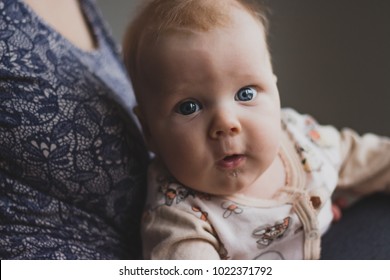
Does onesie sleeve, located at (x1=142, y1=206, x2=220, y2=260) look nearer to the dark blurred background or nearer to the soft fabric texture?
the soft fabric texture

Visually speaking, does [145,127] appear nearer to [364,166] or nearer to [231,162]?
[231,162]

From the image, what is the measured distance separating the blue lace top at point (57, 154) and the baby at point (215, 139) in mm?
54

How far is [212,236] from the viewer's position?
66 centimetres

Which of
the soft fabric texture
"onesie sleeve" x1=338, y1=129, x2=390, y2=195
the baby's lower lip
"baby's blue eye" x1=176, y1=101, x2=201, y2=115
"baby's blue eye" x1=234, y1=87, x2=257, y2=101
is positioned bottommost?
"onesie sleeve" x1=338, y1=129, x2=390, y2=195

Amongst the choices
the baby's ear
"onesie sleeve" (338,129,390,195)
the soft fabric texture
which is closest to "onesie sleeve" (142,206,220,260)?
the soft fabric texture

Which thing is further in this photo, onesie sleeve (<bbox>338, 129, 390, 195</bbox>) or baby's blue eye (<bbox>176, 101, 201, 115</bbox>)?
onesie sleeve (<bbox>338, 129, 390, 195</bbox>)

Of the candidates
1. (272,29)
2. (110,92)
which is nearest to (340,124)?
(272,29)

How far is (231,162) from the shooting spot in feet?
2.10

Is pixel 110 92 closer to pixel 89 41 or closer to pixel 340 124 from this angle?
pixel 89 41

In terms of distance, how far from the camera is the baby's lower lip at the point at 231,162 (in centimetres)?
64

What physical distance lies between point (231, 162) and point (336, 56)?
1.74 feet

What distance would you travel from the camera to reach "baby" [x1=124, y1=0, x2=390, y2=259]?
62 centimetres

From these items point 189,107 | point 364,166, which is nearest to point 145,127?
point 189,107

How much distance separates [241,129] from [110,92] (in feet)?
0.82
